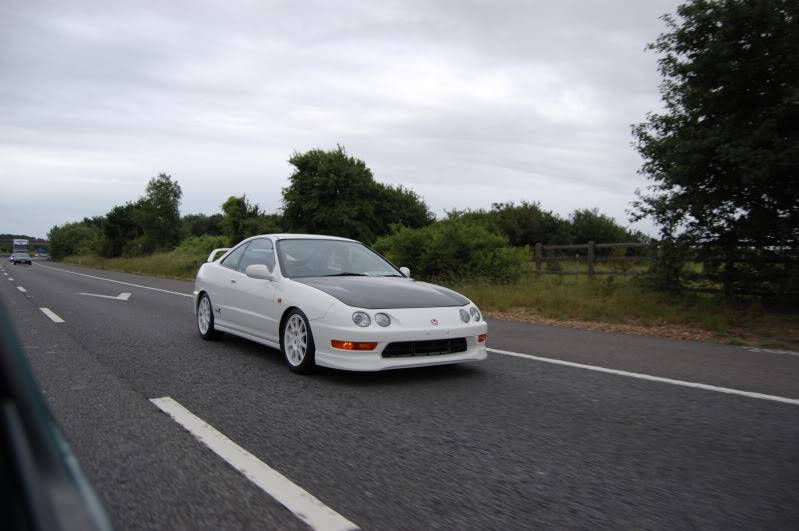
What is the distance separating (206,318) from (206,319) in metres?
0.01

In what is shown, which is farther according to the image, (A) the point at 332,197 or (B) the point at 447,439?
(A) the point at 332,197

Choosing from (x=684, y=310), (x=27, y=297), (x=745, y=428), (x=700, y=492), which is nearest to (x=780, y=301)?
(x=684, y=310)

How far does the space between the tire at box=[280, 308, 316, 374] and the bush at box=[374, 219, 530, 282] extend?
39.0 ft

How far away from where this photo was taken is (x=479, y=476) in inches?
134

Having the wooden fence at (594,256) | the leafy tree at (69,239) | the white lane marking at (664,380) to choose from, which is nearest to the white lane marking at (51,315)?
the white lane marking at (664,380)

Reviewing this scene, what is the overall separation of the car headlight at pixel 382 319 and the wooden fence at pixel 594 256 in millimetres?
8750

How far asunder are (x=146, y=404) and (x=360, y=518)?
267 centimetres

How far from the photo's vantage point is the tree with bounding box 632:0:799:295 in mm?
9719

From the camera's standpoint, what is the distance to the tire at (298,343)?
19.1ft

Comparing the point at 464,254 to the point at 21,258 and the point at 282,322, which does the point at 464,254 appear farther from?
the point at 21,258

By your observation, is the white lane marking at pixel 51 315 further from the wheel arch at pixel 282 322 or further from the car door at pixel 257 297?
the wheel arch at pixel 282 322

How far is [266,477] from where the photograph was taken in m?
3.34

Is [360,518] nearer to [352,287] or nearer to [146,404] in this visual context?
[146,404]

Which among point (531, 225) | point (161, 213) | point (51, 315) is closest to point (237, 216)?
point (161, 213)
